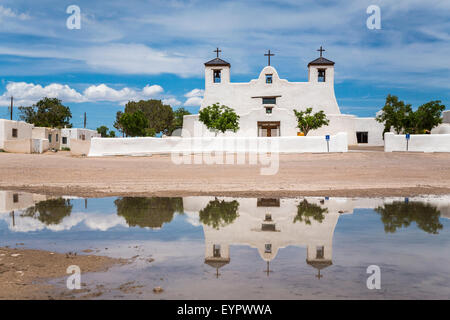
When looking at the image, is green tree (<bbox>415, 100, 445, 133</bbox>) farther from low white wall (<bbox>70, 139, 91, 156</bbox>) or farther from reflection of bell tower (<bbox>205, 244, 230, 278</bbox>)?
reflection of bell tower (<bbox>205, 244, 230, 278</bbox>)

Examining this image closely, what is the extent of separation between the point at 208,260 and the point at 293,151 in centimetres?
2627

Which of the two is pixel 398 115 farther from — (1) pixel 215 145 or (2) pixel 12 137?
(2) pixel 12 137

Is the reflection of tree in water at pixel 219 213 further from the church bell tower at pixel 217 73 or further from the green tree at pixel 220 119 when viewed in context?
the church bell tower at pixel 217 73

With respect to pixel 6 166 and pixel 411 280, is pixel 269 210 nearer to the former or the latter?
pixel 411 280

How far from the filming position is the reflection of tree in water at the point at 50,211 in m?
8.64

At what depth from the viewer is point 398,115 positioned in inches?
1694

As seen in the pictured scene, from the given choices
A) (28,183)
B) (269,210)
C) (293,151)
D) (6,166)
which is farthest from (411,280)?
(293,151)

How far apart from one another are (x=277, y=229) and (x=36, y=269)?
3.98 meters

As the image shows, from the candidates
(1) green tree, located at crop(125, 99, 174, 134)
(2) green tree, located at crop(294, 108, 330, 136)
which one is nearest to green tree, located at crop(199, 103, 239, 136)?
(2) green tree, located at crop(294, 108, 330, 136)

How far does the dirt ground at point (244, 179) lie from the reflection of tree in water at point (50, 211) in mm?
1879

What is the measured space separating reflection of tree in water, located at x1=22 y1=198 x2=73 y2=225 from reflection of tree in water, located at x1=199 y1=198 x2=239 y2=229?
114 inches

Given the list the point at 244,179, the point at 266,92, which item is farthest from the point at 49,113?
the point at 244,179

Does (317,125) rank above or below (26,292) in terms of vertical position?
above
